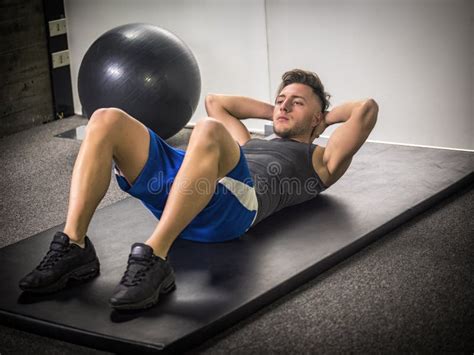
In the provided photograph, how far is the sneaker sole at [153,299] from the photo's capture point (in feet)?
7.93

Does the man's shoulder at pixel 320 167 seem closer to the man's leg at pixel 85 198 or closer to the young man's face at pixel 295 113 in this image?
the young man's face at pixel 295 113

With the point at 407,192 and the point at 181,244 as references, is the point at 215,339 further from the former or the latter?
the point at 407,192

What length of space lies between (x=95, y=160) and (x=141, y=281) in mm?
431

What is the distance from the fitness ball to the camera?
4246 millimetres

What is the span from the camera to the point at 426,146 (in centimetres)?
432

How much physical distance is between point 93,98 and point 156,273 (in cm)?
209

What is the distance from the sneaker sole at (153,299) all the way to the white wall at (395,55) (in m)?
2.18

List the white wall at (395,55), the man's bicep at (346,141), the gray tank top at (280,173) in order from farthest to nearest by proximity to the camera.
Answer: the white wall at (395,55), the man's bicep at (346,141), the gray tank top at (280,173)

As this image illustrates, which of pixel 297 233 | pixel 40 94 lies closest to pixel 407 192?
pixel 297 233

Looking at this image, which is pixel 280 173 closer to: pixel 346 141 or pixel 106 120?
pixel 346 141

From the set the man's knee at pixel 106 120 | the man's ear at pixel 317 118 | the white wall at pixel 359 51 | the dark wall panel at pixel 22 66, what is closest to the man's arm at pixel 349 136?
the man's ear at pixel 317 118

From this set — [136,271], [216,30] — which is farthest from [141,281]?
[216,30]

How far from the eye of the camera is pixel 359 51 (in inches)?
172

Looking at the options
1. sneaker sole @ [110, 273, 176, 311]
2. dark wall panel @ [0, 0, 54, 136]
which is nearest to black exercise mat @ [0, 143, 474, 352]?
sneaker sole @ [110, 273, 176, 311]
